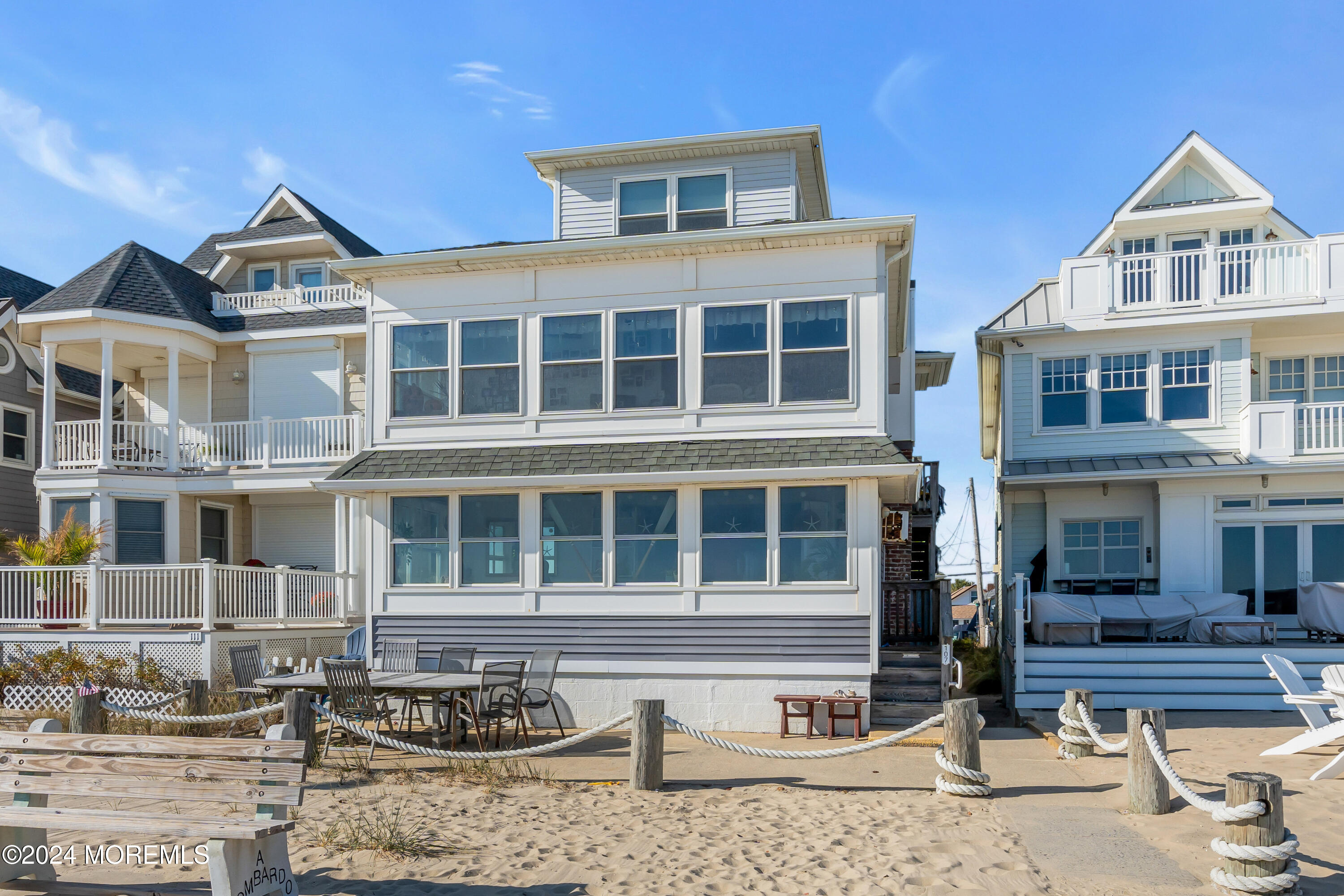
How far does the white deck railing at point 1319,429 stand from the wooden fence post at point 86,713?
57.4 ft

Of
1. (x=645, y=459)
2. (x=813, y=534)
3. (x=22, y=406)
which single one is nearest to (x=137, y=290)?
(x=22, y=406)

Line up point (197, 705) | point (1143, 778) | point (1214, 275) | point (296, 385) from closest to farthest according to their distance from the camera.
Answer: point (1143, 778), point (197, 705), point (1214, 275), point (296, 385)

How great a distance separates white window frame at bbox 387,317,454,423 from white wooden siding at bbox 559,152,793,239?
2.49 metres

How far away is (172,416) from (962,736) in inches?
657

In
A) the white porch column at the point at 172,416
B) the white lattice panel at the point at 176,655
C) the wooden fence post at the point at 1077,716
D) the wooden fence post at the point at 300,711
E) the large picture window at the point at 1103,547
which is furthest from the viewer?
the white porch column at the point at 172,416

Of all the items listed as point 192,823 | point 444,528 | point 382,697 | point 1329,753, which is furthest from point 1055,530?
point 192,823

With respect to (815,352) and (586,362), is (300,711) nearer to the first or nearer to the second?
(586,362)

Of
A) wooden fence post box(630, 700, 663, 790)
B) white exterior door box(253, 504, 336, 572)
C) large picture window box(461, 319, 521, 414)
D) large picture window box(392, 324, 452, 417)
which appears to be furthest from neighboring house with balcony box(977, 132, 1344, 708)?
white exterior door box(253, 504, 336, 572)

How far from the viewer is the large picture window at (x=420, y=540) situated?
46.3 ft

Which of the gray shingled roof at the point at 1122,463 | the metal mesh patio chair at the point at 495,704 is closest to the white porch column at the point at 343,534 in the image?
the metal mesh patio chair at the point at 495,704

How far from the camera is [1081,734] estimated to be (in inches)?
420

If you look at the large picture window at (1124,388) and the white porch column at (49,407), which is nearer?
the large picture window at (1124,388)

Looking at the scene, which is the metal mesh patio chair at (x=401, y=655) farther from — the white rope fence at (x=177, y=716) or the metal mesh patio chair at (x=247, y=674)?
the white rope fence at (x=177, y=716)

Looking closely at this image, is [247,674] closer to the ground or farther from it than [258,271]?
closer to the ground
